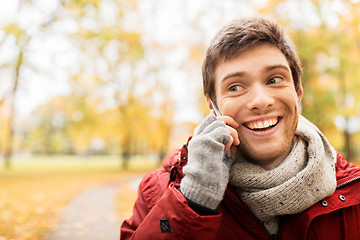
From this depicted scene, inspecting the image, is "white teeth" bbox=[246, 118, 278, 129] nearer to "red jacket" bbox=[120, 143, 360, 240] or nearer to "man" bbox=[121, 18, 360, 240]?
"man" bbox=[121, 18, 360, 240]

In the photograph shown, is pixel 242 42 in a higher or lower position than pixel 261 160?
higher

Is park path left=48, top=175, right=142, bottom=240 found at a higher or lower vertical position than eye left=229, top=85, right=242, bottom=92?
lower

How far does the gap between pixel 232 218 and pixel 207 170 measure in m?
0.46

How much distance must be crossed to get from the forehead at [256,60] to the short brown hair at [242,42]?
1.0 inches

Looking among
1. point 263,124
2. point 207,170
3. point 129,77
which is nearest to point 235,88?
point 263,124

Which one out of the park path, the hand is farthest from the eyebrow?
the park path

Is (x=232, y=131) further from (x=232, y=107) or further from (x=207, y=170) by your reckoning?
(x=207, y=170)

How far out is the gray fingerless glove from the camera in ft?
4.54

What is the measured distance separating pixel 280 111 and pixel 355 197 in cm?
68

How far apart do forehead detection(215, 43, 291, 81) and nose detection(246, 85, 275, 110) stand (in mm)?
106

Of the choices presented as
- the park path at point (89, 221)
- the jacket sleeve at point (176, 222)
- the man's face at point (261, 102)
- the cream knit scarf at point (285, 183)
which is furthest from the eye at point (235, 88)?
the park path at point (89, 221)

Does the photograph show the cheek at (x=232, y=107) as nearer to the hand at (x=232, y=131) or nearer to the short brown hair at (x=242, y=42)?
the hand at (x=232, y=131)

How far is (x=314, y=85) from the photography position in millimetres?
13695

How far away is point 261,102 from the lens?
1.62 metres
